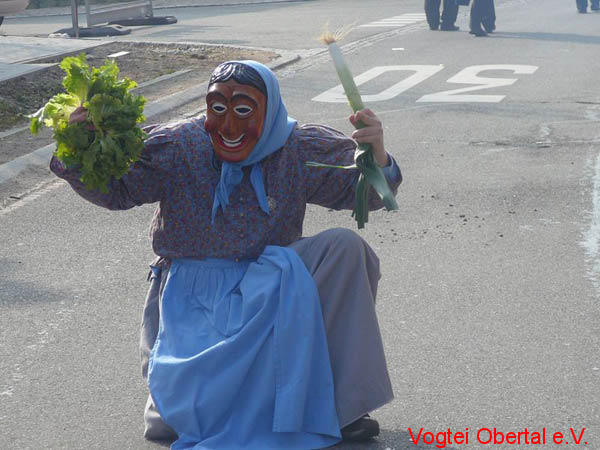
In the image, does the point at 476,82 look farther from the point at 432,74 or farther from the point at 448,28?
the point at 448,28

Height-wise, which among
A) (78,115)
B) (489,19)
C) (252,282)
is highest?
(78,115)

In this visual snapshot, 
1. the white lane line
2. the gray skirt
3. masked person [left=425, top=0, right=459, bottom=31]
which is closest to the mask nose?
the gray skirt

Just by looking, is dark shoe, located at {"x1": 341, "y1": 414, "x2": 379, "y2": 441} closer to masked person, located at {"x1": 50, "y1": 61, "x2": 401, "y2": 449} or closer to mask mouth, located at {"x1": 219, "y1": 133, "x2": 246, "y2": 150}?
masked person, located at {"x1": 50, "y1": 61, "x2": 401, "y2": 449}

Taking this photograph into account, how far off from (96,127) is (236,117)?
499 mm

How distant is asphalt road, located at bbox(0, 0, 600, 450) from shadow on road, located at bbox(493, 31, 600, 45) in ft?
19.3

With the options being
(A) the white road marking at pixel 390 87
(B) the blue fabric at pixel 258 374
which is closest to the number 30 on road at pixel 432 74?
(A) the white road marking at pixel 390 87

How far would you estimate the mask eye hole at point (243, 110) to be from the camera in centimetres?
390

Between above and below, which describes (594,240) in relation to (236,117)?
below

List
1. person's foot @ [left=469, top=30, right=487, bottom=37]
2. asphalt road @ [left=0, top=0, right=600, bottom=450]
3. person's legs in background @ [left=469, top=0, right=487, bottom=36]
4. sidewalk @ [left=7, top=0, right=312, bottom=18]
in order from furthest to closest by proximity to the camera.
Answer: sidewalk @ [left=7, top=0, right=312, bottom=18] → person's foot @ [left=469, top=30, right=487, bottom=37] → person's legs in background @ [left=469, top=0, right=487, bottom=36] → asphalt road @ [left=0, top=0, right=600, bottom=450]

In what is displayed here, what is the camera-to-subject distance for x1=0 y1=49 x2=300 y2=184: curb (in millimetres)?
8438

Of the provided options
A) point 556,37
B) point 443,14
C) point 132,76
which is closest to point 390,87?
point 132,76

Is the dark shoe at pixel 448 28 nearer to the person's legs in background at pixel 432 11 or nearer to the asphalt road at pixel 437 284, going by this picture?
the person's legs in background at pixel 432 11

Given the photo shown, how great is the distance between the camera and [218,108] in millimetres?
3928

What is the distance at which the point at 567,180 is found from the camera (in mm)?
7789
